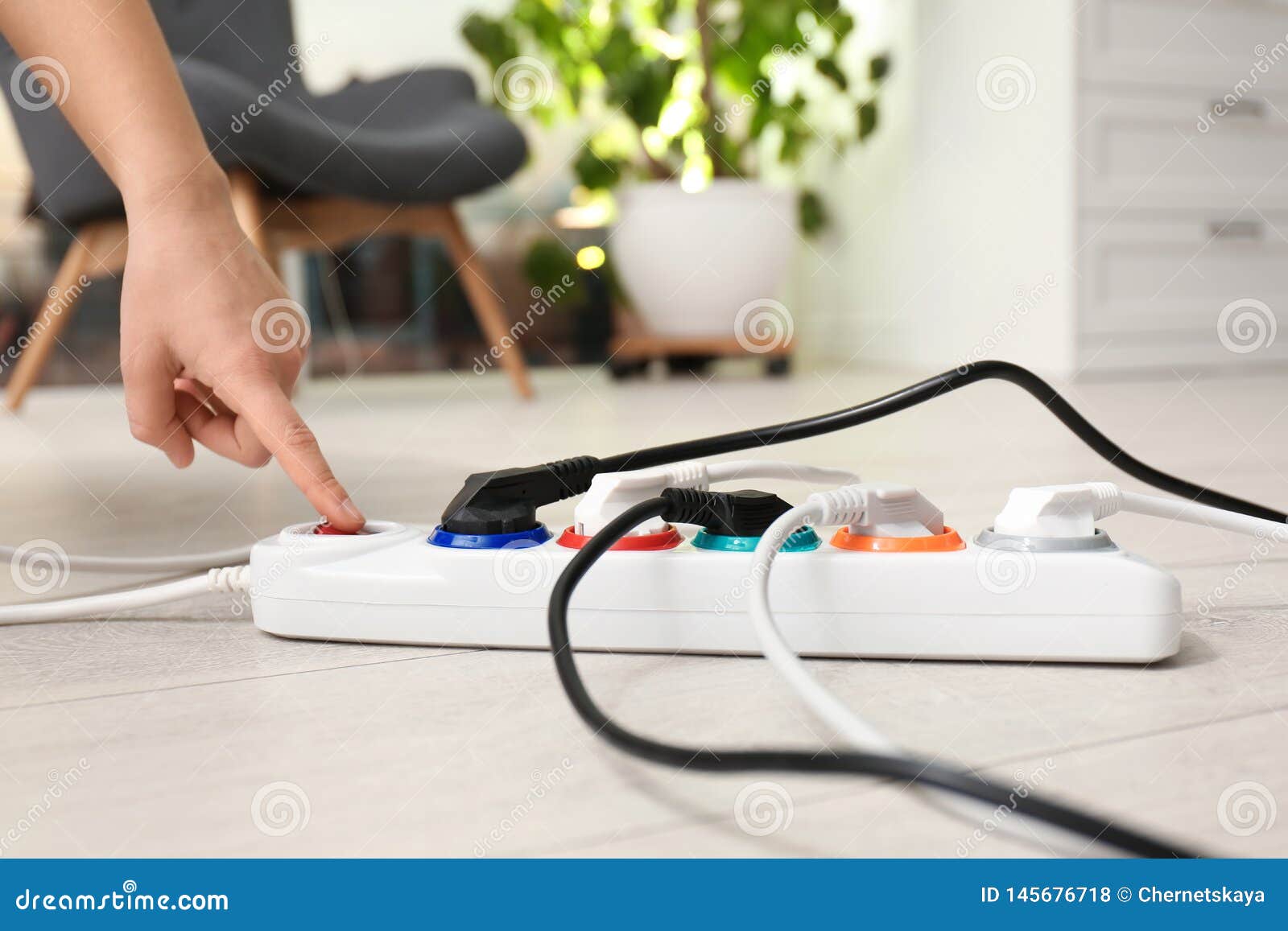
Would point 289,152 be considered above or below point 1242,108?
below

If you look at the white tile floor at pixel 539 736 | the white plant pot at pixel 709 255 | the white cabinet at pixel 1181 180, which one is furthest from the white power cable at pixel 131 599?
the white cabinet at pixel 1181 180

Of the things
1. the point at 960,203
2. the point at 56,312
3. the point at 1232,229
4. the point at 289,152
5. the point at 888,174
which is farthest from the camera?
the point at 888,174

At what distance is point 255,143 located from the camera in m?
1.75

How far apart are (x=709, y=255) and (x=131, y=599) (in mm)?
2177

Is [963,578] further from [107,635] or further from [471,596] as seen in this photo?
[107,635]

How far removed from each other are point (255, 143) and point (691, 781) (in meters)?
1.67

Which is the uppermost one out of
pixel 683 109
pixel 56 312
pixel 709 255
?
pixel 683 109

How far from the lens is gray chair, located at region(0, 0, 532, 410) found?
5.81ft

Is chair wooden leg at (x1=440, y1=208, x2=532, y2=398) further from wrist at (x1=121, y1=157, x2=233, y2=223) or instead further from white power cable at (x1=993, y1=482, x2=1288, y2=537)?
white power cable at (x1=993, y1=482, x2=1288, y2=537)

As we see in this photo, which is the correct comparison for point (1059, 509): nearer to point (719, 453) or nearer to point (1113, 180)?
point (719, 453)

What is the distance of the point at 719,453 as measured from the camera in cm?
55

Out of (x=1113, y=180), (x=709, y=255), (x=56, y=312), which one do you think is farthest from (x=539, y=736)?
(x=1113, y=180)

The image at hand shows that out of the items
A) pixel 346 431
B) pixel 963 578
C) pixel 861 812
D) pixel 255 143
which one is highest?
pixel 255 143

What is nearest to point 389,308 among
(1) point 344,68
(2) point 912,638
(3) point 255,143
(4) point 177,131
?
(1) point 344,68
